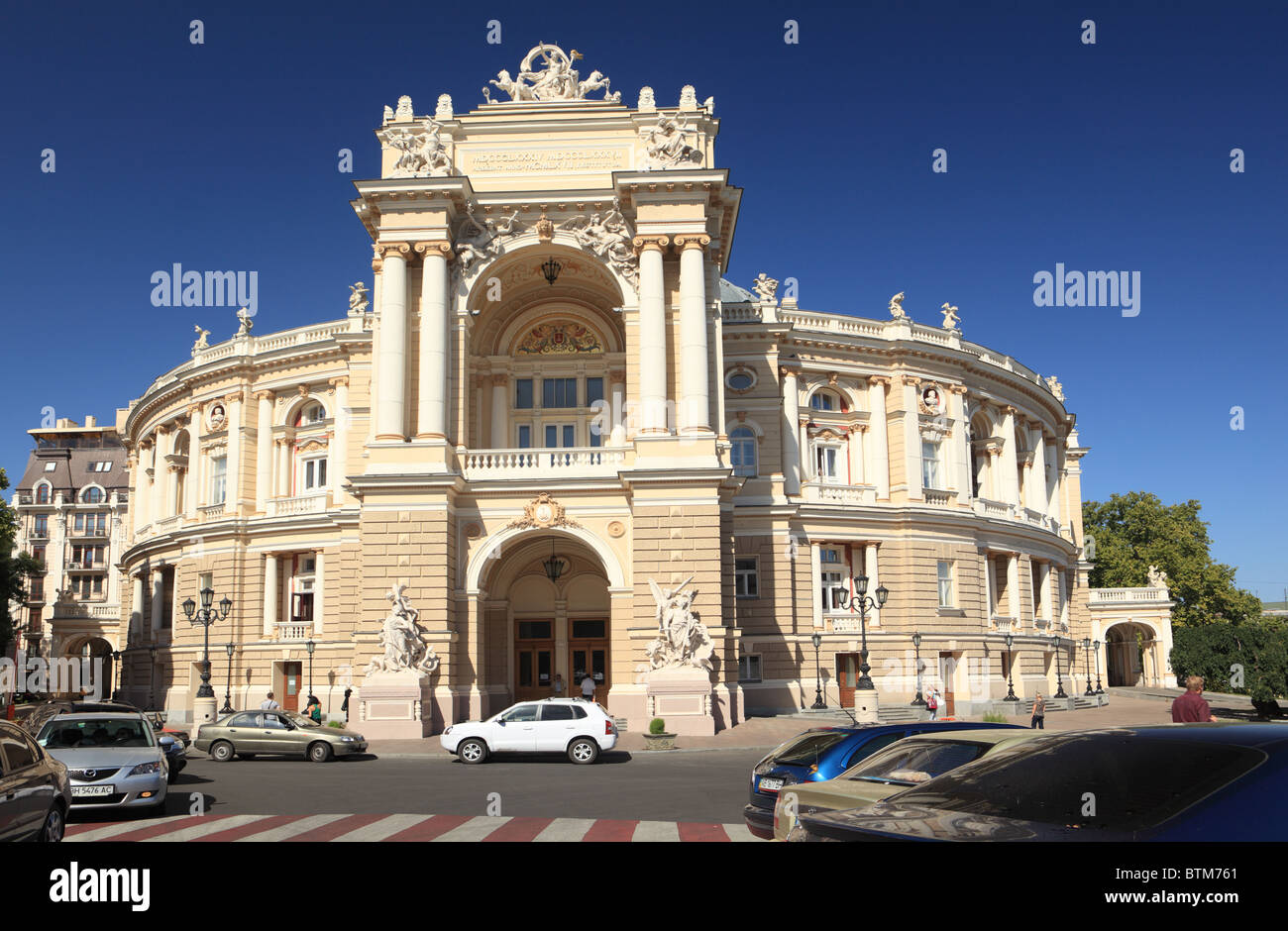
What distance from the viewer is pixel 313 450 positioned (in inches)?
1831

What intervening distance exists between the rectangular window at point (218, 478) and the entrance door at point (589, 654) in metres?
19.2

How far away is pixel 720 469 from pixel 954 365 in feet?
61.1

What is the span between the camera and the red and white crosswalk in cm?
1271

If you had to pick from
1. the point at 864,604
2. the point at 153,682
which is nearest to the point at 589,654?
the point at 864,604

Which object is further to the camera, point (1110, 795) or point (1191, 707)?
point (1191, 707)

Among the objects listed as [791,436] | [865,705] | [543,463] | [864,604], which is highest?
[791,436]

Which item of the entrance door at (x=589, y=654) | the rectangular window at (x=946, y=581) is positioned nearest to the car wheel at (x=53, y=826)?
the entrance door at (x=589, y=654)

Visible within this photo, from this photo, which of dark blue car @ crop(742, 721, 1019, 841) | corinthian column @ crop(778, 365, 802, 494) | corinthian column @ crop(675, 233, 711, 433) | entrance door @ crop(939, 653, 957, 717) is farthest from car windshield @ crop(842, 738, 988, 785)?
entrance door @ crop(939, 653, 957, 717)

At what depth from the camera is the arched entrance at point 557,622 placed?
38875mm

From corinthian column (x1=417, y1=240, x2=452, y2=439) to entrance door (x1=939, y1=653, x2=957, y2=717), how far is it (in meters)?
22.9

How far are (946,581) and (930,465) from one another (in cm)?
513

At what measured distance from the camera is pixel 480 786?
1977 centimetres

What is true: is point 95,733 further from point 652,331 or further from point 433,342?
point 652,331

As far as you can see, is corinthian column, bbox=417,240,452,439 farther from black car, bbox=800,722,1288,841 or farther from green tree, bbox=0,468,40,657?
black car, bbox=800,722,1288,841
